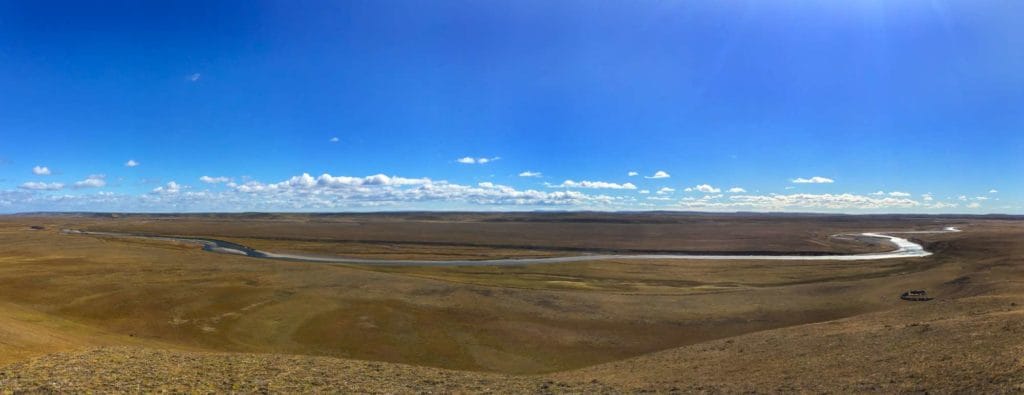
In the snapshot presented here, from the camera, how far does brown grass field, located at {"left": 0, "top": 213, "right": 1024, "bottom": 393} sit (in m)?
17.1

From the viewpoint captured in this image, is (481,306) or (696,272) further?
(696,272)

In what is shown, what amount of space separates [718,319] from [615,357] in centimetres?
1164

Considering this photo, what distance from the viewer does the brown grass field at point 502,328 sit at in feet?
56.0

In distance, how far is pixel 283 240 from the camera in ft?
429

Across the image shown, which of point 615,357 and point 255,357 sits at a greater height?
point 255,357

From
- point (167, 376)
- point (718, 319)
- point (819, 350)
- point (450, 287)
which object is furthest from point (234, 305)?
point (819, 350)

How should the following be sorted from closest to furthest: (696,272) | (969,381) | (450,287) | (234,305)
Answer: (969,381)
(234,305)
(450,287)
(696,272)

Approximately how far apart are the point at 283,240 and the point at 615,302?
110m

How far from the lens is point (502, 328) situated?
33406mm

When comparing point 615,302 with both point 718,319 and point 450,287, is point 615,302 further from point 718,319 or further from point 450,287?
point 450,287

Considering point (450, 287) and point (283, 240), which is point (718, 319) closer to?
point (450, 287)

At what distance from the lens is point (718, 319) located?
1416 inches

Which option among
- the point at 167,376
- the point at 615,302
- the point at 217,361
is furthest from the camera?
the point at 615,302

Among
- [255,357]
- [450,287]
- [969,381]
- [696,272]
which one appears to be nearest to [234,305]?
[450,287]
